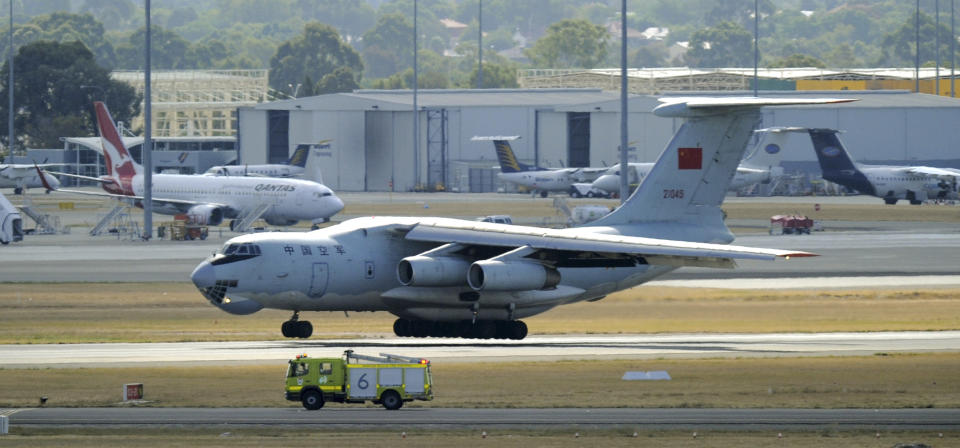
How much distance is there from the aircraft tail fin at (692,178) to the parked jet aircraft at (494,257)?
0.10ft

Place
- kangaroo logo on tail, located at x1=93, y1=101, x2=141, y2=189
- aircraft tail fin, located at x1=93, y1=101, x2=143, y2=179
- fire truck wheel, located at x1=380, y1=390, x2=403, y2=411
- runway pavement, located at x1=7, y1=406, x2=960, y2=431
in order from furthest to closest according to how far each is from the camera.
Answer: kangaroo logo on tail, located at x1=93, y1=101, x2=141, y2=189
aircraft tail fin, located at x1=93, y1=101, x2=143, y2=179
fire truck wheel, located at x1=380, y1=390, x2=403, y2=411
runway pavement, located at x1=7, y1=406, x2=960, y2=431

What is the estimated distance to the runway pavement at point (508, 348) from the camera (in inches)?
1500

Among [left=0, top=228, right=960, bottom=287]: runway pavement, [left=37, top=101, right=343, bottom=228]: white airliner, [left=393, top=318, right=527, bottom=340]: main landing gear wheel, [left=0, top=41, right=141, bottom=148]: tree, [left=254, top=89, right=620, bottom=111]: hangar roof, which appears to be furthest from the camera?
[left=0, top=41, right=141, bottom=148]: tree

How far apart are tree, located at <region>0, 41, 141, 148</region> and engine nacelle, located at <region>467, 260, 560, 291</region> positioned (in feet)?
476

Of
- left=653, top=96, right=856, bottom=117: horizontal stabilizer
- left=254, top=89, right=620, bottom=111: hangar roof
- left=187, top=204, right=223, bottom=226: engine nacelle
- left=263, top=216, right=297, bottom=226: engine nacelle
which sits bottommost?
left=263, top=216, right=297, bottom=226: engine nacelle

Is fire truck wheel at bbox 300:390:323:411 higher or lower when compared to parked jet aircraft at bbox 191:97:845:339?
lower

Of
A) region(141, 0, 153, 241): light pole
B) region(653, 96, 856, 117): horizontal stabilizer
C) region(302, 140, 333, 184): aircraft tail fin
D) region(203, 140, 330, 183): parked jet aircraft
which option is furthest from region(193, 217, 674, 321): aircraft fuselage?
region(203, 140, 330, 183): parked jet aircraft

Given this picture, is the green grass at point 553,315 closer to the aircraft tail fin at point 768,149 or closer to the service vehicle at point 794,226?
the service vehicle at point 794,226

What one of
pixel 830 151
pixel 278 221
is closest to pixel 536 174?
pixel 830 151

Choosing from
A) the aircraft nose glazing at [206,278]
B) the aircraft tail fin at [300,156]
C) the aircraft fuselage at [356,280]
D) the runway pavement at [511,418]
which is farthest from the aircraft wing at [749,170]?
the runway pavement at [511,418]

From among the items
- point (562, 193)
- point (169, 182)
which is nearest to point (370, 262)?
point (169, 182)

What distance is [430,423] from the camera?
28.1m

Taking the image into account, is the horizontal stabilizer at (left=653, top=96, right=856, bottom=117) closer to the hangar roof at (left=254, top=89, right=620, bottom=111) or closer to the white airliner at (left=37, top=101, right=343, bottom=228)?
the white airliner at (left=37, top=101, right=343, bottom=228)

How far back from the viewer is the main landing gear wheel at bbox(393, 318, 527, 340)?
4450 centimetres
